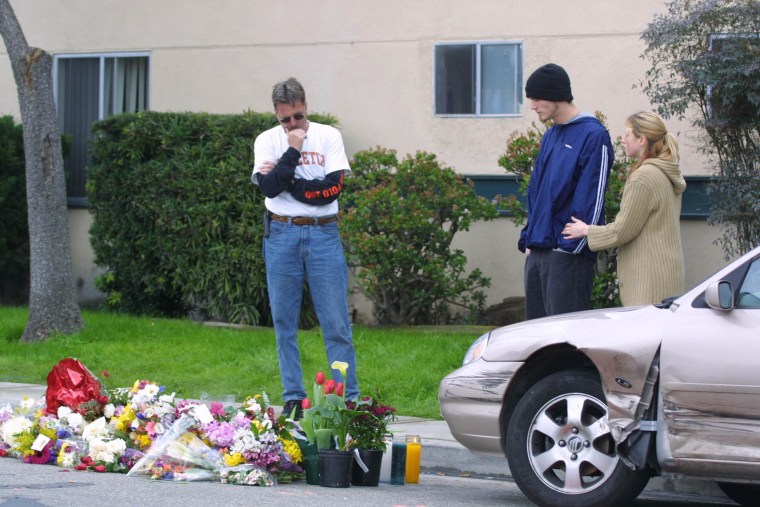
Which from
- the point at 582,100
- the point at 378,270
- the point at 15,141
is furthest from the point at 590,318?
the point at 15,141

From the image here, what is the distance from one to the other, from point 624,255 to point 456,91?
611cm

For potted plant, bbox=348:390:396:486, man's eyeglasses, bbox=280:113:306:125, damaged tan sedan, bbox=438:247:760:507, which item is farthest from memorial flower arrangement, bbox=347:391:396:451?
man's eyeglasses, bbox=280:113:306:125

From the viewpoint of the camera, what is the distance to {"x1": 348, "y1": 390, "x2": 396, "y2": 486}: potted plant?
632 centimetres

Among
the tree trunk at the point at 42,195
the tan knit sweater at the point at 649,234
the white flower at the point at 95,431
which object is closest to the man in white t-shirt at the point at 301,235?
the white flower at the point at 95,431

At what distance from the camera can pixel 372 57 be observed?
1275 centimetres

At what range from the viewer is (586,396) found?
560cm

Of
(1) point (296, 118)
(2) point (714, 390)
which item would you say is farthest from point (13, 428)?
(2) point (714, 390)

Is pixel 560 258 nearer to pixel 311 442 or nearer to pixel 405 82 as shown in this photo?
pixel 311 442

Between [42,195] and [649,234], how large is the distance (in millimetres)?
6366

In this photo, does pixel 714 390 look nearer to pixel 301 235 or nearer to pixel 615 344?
pixel 615 344

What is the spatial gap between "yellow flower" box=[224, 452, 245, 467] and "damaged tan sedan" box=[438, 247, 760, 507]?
41.2 inches

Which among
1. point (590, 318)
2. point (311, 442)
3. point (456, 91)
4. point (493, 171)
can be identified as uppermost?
point (456, 91)

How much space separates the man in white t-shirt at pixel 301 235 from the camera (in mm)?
7422

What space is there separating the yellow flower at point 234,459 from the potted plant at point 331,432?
348 mm
